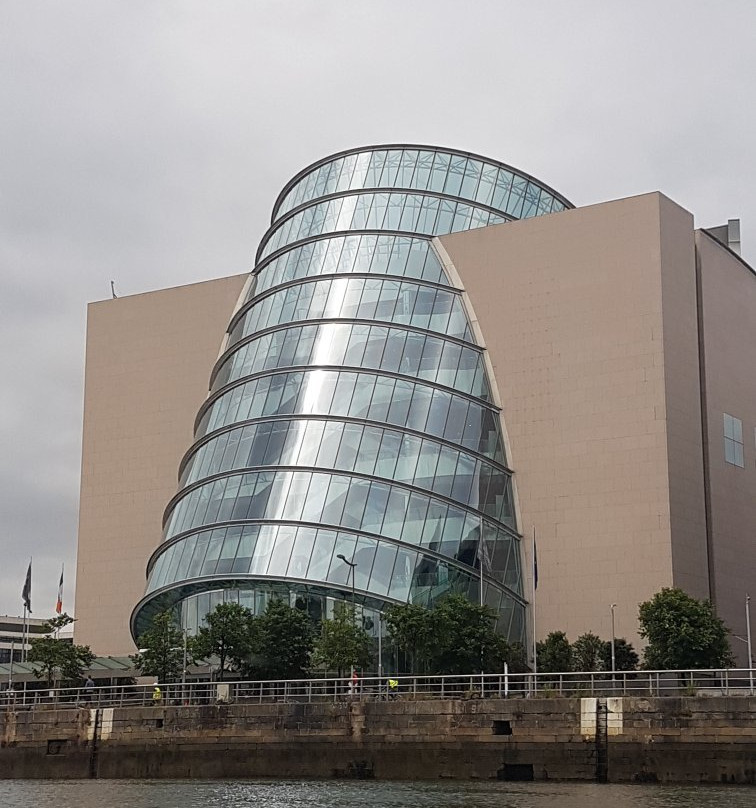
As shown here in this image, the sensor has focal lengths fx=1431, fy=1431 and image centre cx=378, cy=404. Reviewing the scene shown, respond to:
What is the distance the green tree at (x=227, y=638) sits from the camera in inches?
2008

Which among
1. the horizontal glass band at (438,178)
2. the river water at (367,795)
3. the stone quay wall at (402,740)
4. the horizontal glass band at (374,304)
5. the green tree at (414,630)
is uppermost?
the horizontal glass band at (438,178)

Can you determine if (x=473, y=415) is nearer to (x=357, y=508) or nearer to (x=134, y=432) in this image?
(x=357, y=508)

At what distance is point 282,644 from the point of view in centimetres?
5119

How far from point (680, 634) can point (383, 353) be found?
18.1 m

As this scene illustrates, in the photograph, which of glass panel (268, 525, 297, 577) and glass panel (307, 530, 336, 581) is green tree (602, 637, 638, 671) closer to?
glass panel (307, 530, 336, 581)

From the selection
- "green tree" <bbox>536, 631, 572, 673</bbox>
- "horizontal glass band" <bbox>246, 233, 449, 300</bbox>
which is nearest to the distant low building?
"horizontal glass band" <bbox>246, 233, 449, 300</bbox>

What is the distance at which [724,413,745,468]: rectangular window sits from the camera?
5950cm

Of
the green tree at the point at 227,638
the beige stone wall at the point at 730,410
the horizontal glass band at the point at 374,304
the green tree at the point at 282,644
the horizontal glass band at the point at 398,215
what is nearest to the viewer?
the green tree at the point at 227,638

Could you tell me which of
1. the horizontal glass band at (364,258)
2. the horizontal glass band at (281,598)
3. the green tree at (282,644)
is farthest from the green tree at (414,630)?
the horizontal glass band at (364,258)

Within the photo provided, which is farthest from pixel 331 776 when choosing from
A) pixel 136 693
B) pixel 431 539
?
pixel 431 539

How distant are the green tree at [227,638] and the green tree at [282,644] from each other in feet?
1.08

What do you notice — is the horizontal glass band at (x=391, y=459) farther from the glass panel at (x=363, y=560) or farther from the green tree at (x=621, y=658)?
the green tree at (x=621, y=658)

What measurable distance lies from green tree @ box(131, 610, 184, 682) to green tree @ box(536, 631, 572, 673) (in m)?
13.4

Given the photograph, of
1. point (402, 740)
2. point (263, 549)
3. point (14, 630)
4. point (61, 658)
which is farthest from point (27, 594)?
point (14, 630)
